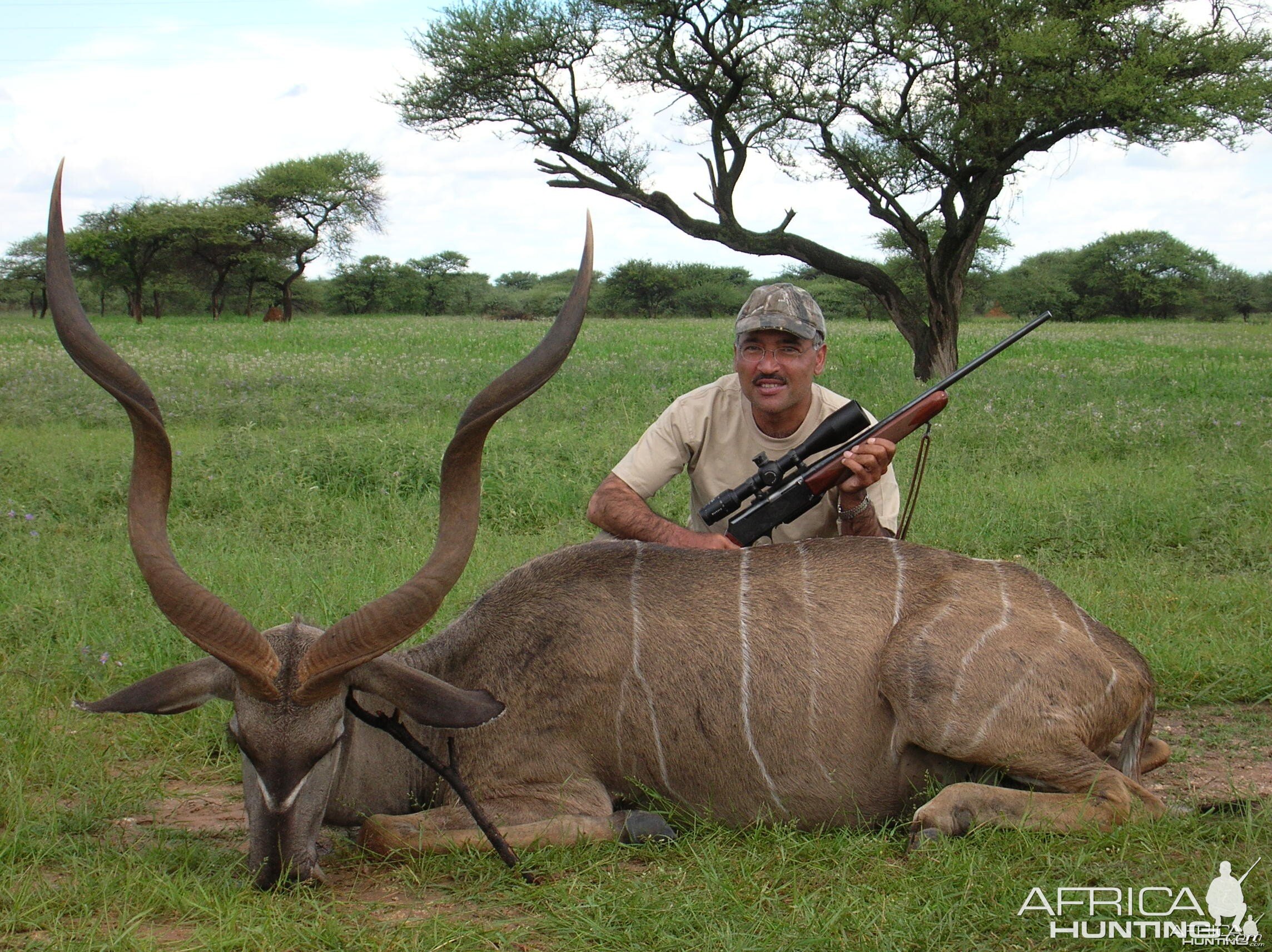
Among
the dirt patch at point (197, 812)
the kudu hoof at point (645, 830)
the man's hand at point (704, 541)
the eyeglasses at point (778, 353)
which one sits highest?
the eyeglasses at point (778, 353)

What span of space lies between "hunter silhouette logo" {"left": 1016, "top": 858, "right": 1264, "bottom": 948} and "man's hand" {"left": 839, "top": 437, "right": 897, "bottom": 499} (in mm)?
1744

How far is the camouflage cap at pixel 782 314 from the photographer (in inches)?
182

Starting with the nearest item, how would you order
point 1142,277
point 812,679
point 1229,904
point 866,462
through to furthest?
1. point 1229,904
2. point 812,679
3. point 866,462
4. point 1142,277

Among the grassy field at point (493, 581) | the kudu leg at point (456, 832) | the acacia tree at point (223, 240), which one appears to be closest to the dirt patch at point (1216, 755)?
the grassy field at point (493, 581)

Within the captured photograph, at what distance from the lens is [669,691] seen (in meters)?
3.70

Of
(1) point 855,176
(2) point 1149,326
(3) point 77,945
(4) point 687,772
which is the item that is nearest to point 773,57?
(1) point 855,176

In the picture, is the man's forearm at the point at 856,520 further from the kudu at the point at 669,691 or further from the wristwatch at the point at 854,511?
the kudu at the point at 669,691

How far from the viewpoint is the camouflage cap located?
461 cm

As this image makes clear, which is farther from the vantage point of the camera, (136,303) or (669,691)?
(136,303)

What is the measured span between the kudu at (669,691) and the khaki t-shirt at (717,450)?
0.89 metres

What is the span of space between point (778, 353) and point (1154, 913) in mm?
2537

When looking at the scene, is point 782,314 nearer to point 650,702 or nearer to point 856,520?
point 856,520

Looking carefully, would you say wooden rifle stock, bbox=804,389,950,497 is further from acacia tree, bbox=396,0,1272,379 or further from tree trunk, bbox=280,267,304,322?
tree trunk, bbox=280,267,304,322

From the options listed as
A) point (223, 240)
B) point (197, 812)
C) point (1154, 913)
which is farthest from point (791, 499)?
point (223, 240)
